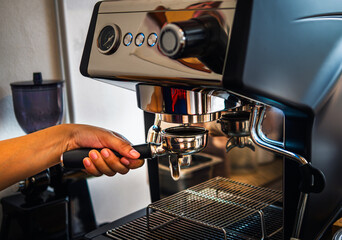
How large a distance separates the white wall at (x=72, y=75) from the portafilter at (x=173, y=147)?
1.56ft

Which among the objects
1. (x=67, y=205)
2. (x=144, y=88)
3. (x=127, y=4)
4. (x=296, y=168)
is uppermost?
(x=127, y=4)

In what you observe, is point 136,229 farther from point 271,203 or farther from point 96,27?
point 96,27

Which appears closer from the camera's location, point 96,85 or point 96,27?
point 96,27

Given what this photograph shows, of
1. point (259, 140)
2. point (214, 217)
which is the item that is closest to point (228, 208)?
point (214, 217)

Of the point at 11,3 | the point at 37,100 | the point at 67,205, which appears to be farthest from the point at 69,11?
the point at 67,205

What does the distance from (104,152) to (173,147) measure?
103 mm

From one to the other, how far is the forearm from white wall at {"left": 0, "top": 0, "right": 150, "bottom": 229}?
1.03ft

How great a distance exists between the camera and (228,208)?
0.63m

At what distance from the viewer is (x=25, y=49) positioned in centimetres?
96

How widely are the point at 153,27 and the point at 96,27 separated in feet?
0.35

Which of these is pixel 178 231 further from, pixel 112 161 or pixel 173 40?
pixel 173 40

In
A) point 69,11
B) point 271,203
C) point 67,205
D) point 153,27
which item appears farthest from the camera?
point 69,11

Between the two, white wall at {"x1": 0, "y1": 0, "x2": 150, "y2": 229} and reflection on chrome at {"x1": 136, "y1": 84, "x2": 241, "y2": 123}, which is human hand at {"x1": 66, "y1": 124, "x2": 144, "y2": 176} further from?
white wall at {"x1": 0, "y1": 0, "x2": 150, "y2": 229}

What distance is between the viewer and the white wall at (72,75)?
938 millimetres
